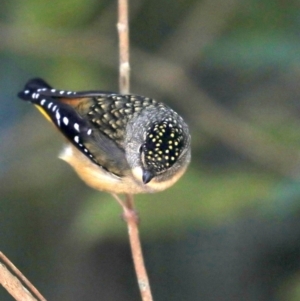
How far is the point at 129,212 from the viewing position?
4703 mm

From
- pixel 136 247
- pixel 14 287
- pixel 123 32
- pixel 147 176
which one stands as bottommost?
pixel 14 287

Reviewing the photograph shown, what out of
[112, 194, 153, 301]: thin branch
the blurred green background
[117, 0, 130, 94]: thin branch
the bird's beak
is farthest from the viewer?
the blurred green background

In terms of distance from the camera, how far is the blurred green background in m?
5.09

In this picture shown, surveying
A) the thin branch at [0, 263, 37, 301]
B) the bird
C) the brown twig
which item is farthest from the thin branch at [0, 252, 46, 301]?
the bird

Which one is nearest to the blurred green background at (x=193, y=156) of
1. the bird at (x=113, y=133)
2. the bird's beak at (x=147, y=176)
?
the bird at (x=113, y=133)

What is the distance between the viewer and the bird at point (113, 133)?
14.1ft

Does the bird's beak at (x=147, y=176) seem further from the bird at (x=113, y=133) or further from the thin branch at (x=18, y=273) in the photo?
the thin branch at (x=18, y=273)

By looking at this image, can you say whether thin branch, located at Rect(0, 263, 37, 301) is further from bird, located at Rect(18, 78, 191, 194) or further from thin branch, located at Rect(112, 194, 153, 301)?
bird, located at Rect(18, 78, 191, 194)

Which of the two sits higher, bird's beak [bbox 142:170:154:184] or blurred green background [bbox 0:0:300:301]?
blurred green background [bbox 0:0:300:301]

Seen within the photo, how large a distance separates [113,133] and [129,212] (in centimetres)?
49

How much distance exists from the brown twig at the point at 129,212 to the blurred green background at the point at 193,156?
35cm

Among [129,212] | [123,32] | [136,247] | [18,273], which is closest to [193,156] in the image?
[129,212]

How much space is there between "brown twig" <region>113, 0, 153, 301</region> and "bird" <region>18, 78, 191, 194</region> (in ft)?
0.59

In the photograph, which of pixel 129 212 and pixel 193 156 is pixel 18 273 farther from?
pixel 193 156
